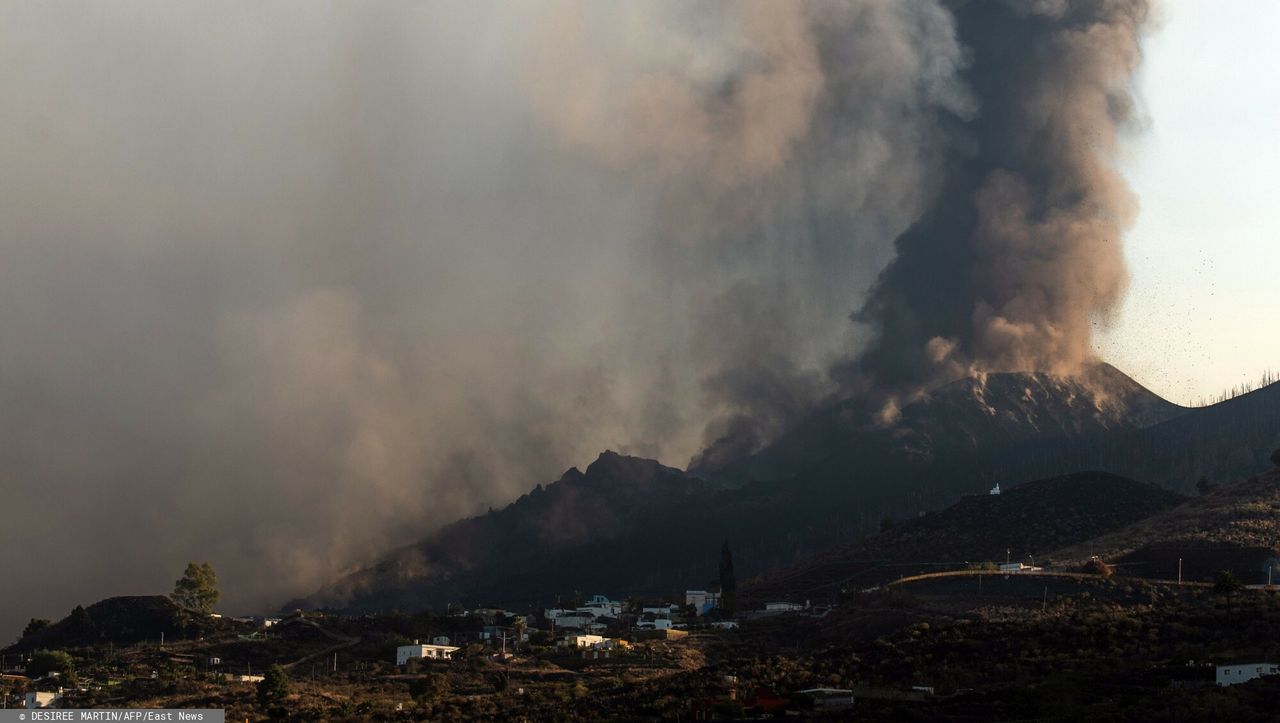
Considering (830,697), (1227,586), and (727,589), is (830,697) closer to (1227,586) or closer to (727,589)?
(1227,586)

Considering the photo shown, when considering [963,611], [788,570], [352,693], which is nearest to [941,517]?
[788,570]

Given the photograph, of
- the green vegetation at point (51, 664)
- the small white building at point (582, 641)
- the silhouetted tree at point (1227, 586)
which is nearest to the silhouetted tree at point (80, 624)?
the green vegetation at point (51, 664)

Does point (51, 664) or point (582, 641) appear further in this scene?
point (582, 641)

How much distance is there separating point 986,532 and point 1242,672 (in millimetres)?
92905

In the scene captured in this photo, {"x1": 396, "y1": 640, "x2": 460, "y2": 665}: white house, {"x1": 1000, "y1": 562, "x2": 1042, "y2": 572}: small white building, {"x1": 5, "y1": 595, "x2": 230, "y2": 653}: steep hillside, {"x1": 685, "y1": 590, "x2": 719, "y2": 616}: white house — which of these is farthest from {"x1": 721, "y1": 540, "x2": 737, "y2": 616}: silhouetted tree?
{"x1": 5, "y1": 595, "x2": 230, "y2": 653}: steep hillside

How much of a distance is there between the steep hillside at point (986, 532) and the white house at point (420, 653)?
46730 mm

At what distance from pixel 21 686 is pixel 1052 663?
7345 cm

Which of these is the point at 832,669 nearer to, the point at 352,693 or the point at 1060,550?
the point at 352,693

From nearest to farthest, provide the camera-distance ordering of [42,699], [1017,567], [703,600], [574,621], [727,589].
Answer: [42,699]
[1017,567]
[574,621]
[727,589]
[703,600]

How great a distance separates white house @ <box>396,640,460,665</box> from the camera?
420 feet

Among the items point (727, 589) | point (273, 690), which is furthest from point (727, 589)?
point (273, 690)

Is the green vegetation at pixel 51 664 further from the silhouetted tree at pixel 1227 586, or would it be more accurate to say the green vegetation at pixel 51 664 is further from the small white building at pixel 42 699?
the silhouetted tree at pixel 1227 586

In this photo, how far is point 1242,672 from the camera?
84625 mm

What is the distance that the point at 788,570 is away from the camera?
187 metres
